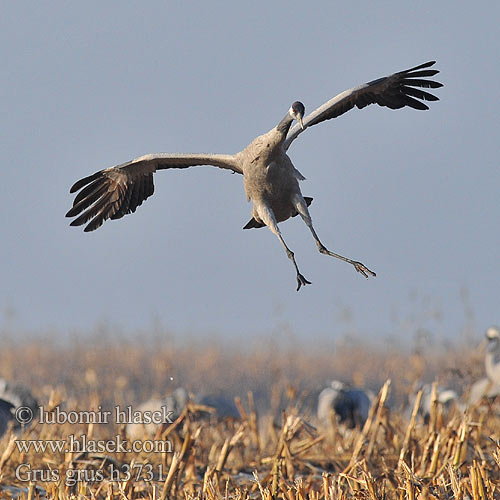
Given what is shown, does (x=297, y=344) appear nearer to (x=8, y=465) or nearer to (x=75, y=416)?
(x=75, y=416)

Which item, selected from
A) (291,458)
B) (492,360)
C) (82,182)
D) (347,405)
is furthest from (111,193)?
(492,360)

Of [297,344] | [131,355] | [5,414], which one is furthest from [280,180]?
[297,344]

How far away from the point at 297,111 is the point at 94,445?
104 inches

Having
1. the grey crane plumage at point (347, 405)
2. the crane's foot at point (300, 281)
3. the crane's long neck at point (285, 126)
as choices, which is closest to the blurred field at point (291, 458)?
the grey crane plumage at point (347, 405)

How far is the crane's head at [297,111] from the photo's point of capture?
221 inches

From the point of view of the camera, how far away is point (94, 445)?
6.55 metres

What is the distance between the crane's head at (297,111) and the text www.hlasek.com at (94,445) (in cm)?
236

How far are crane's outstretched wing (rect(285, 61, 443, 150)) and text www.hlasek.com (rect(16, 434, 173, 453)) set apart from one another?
7.17 feet

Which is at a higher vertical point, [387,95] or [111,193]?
[387,95]

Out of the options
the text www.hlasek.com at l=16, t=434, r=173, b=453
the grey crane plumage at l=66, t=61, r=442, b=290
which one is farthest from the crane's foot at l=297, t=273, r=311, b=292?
the text www.hlasek.com at l=16, t=434, r=173, b=453

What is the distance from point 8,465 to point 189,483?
48.0 inches

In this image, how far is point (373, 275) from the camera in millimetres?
5586

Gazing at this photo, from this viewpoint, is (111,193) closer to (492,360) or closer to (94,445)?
(94,445)

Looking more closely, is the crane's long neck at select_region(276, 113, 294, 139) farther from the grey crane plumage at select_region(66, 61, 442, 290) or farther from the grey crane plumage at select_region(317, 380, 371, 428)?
the grey crane plumage at select_region(317, 380, 371, 428)
